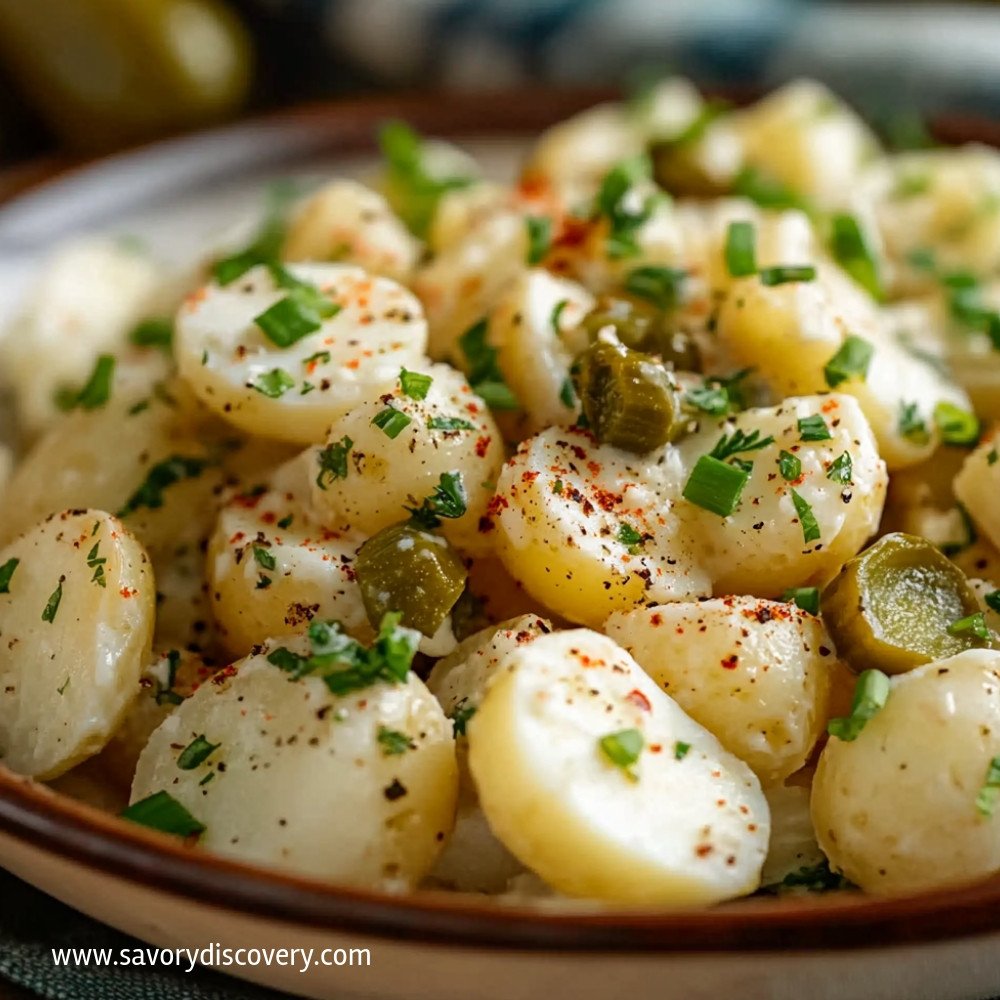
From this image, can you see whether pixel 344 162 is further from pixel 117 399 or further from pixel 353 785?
pixel 353 785

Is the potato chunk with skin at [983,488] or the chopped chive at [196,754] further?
the potato chunk with skin at [983,488]

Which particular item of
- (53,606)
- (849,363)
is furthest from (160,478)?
(849,363)

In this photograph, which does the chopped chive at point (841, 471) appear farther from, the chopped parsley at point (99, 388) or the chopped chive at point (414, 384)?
the chopped parsley at point (99, 388)

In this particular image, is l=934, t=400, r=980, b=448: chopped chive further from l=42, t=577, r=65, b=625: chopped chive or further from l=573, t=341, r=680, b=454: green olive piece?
l=42, t=577, r=65, b=625: chopped chive

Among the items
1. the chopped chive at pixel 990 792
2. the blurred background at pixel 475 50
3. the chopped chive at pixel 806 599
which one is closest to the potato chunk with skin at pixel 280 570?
the chopped chive at pixel 806 599

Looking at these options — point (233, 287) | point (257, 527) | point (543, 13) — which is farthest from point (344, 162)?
point (257, 527)

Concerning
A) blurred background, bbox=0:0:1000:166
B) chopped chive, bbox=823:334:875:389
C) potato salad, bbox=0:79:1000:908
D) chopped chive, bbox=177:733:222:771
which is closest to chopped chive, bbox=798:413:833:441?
potato salad, bbox=0:79:1000:908
